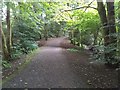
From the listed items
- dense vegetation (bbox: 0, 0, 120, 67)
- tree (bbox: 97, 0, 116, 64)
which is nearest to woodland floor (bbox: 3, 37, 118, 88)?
dense vegetation (bbox: 0, 0, 120, 67)

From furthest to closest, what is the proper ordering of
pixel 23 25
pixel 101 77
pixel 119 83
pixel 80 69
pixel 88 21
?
1. pixel 23 25
2. pixel 88 21
3. pixel 80 69
4. pixel 101 77
5. pixel 119 83

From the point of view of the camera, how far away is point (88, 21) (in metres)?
16.1

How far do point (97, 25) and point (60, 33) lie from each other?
31.0 meters

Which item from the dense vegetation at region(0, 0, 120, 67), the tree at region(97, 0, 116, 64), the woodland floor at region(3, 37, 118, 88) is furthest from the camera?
the dense vegetation at region(0, 0, 120, 67)

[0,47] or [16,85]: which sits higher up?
[0,47]

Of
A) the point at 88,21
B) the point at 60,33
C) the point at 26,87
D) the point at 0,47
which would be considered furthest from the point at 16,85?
the point at 60,33

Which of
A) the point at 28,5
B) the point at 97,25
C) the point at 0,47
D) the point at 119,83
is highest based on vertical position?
the point at 28,5

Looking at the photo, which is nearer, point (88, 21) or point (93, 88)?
point (93, 88)

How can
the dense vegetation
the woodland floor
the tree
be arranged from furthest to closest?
the dense vegetation
the tree
the woodland floor

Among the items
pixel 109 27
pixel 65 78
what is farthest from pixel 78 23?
pixel 65 78

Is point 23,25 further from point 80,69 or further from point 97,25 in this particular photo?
point 80,69

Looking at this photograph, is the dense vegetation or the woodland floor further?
the dense vegetation

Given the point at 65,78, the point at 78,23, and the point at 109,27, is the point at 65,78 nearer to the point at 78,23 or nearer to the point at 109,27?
the point at 109,27

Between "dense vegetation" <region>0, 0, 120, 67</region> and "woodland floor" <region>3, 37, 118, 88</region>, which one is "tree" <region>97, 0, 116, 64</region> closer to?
"dense vegetation" <region>0, 0, 120, 67</region>
